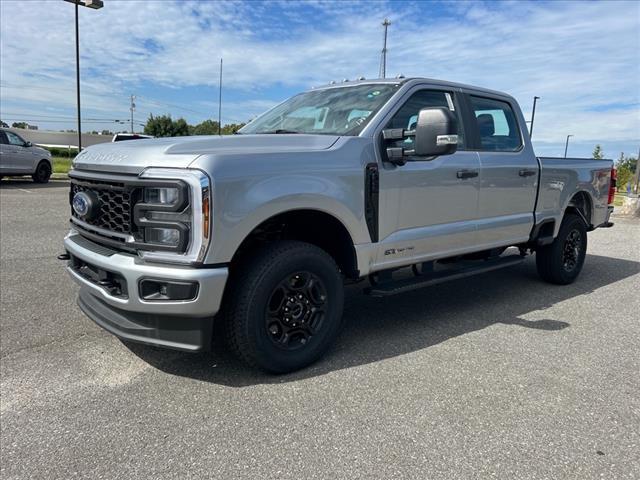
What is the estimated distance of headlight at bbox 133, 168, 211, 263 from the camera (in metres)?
2.66

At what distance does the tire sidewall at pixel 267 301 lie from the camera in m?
2.96

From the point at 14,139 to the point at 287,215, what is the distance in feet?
54.9

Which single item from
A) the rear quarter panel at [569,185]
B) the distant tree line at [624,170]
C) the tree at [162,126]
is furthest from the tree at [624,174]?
the tree at [162,126]

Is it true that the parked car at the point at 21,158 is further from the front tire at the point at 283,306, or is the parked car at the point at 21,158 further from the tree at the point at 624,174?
the tree at the point at 624,174

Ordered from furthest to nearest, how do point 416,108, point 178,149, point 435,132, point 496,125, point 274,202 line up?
A: point 496,125, point 416,108, point 435,132, point 274,202, point 178,149

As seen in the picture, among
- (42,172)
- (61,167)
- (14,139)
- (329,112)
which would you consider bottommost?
(42,172)

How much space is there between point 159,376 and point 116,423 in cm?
54

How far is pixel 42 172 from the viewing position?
1775cm

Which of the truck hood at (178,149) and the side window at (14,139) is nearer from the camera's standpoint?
the truck hood at (178,149)

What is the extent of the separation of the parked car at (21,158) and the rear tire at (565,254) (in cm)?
1649

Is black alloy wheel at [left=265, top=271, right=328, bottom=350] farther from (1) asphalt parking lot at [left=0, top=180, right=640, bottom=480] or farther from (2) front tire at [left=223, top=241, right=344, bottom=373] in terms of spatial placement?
(1) asphalt parking lot at [left=0, top=180, right=640, bottom=480]

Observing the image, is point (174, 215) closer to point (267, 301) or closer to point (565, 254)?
point (267, 301)

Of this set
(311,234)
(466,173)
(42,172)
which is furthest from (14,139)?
(466,173)

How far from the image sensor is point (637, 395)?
306 centimetres
